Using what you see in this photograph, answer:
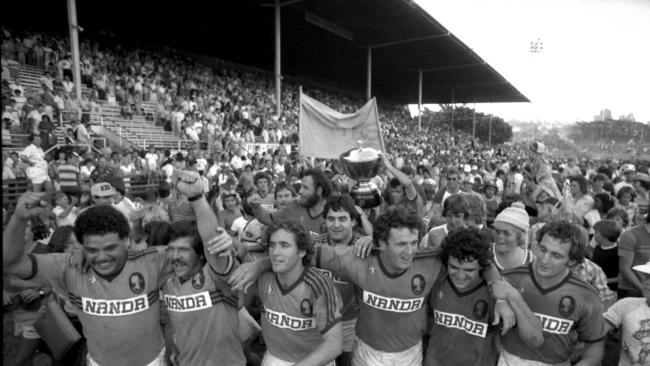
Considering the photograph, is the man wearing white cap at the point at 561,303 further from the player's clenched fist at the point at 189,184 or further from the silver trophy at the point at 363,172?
the player's clenched fist at the point at 189,184

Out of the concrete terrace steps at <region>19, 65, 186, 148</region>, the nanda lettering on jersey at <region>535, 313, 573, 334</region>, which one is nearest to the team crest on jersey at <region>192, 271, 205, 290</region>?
the nanda lettering on jersey at <region>535, 313, 573, 334</region>

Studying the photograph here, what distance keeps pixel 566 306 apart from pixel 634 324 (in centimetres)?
59

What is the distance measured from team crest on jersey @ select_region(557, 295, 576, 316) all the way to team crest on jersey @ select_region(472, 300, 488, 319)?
422mm

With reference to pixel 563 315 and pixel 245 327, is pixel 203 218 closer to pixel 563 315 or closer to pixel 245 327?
pixel 245 327

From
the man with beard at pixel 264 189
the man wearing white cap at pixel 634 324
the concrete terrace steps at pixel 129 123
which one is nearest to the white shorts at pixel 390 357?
the man wearing white cap at pixel 634 324

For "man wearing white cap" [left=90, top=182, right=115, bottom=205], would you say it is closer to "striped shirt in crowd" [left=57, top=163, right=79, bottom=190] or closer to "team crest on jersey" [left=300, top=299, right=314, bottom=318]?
"team crest on jersey" [left=300, top=299, right=314, bottom=318]

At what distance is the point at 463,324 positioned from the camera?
9.20 feet

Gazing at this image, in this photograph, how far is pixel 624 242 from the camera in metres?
3.93

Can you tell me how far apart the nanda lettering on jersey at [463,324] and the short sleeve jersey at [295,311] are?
29.5 inches

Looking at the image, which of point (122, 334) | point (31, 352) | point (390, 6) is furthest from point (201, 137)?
point (122, 334)

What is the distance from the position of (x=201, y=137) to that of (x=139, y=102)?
2.69 meters

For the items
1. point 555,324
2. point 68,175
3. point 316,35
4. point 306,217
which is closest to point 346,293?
point 306,217

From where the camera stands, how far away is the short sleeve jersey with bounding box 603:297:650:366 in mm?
2803

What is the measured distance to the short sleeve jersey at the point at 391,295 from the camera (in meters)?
2.87
